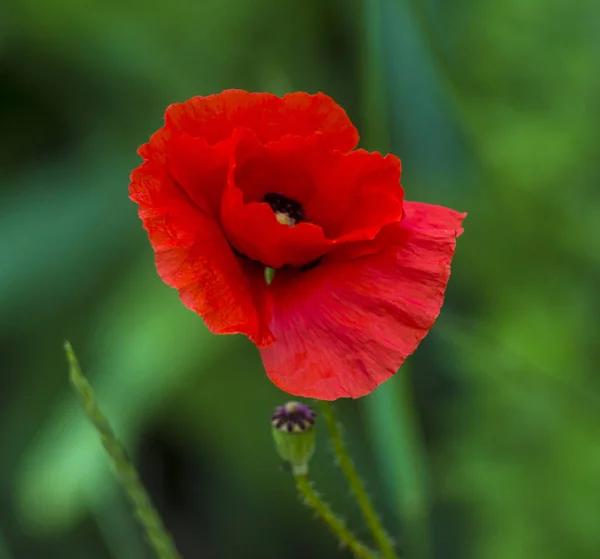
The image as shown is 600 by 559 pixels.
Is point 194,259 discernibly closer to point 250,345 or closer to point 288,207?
point 288,207

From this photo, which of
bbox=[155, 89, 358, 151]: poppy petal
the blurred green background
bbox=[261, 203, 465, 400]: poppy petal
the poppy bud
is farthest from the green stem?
the blurred green background

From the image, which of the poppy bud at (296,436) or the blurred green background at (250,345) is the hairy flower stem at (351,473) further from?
the blurred green background at (250,345)

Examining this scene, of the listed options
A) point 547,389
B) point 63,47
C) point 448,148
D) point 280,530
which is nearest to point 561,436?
point 547,389

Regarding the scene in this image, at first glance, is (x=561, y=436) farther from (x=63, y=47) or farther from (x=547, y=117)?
Result: (x=63, y=47)

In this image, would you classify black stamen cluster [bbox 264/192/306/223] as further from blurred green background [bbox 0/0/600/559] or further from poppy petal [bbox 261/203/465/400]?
blurred green background [bbox 0/0/600/559]

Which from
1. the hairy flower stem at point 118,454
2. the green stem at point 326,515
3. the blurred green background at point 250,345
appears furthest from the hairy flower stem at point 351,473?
the blurred green background at point 250,345

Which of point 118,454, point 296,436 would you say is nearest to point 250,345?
point 296,436
